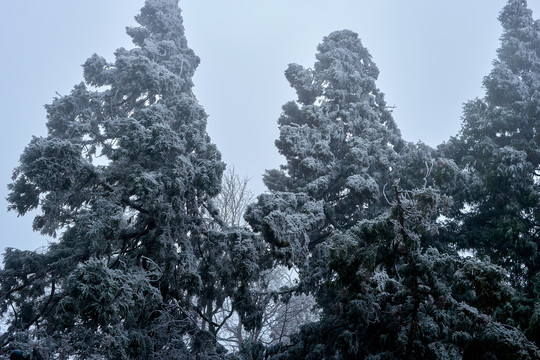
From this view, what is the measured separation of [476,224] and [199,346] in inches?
371

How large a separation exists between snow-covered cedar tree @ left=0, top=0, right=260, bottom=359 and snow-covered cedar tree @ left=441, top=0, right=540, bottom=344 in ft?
22.6

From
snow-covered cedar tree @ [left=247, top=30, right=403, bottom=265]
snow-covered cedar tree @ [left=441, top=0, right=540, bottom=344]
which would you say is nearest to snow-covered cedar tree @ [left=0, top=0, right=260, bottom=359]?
snow-covered cedar tree @ [left=247, top=30, right=403, bottom=265]

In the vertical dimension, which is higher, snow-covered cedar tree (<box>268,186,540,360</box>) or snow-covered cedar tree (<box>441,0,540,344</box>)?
snow-covered cedar tree (<box>441,0,540,344</box>)

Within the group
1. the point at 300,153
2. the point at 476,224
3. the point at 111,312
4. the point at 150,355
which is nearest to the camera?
the point at 111,312

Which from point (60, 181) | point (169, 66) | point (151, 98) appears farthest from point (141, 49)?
point (60, 181)

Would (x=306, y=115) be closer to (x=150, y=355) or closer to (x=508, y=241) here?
(x=508, y=241)

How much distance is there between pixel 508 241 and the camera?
1057 centimetres

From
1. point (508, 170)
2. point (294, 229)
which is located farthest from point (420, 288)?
point (508, 170)

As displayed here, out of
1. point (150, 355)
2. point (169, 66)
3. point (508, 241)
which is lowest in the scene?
point (150, 355)

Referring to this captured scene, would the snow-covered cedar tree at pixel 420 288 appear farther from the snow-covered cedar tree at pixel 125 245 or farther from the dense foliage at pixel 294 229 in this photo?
the snow-covered cedar tree at pixel 125 245

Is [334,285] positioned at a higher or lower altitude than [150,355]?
higher

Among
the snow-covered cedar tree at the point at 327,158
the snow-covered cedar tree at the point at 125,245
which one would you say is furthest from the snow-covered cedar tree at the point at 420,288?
the snow-covered cedar tree at the point at 125,245

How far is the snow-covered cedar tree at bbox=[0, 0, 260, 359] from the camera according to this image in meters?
8.08

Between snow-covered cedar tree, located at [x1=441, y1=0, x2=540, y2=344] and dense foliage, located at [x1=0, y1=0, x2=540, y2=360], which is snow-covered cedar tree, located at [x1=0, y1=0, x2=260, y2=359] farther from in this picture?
snow-covered cedar tree, located at [x1=441, y1=0, x2=540, y2=344]
